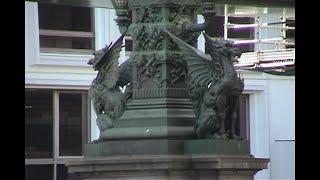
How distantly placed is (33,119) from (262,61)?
15.2 feet

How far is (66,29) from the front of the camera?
2080cm

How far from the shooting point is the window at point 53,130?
66.7ft

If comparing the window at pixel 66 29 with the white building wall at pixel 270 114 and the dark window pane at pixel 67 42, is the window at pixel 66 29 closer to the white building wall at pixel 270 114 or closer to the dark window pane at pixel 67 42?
the dark window pane at pixel 67 42

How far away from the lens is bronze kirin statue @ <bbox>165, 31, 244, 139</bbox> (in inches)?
383

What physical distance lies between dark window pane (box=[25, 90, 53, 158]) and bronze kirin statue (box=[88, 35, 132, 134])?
1000 centimetres

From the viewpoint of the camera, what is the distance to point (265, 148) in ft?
72.3

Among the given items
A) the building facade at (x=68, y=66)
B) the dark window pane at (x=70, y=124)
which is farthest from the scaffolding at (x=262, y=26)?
the dark window pane at (x=70, y=124)

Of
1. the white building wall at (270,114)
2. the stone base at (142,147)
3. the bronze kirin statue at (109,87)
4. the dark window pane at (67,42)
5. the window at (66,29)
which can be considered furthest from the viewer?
the white building wall at (270,114)

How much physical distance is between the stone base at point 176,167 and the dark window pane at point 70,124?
10826mm

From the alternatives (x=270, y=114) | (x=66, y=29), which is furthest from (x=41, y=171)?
(x=270, y=114)

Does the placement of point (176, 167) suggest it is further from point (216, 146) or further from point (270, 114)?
point (270, 114)

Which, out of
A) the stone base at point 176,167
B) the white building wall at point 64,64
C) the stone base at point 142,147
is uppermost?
the white building wall at point 64,64
